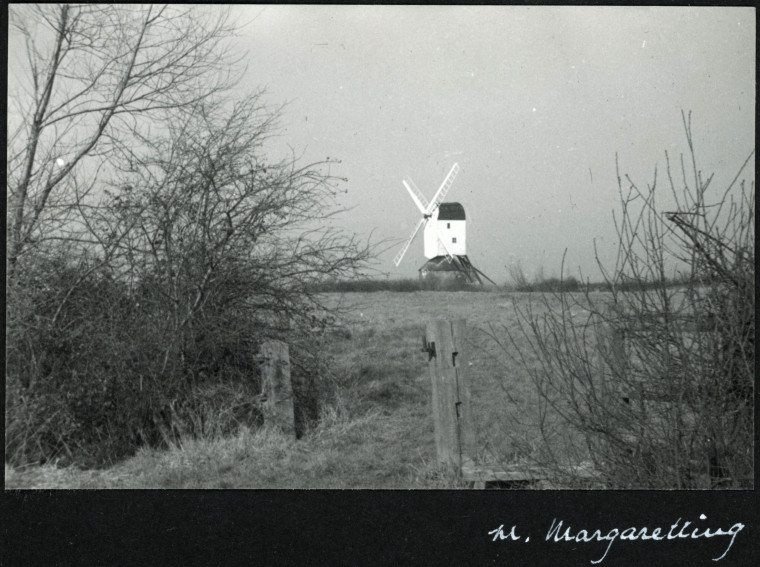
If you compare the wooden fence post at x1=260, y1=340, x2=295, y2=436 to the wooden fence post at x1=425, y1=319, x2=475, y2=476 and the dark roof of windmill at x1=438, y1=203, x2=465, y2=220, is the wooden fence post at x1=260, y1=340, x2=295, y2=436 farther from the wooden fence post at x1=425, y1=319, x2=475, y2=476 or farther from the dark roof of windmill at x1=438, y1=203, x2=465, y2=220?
the dark roof of windmill at x1=438, y1=203, x2=465, y2=220

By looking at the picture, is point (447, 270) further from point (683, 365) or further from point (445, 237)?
point (683, 365)
